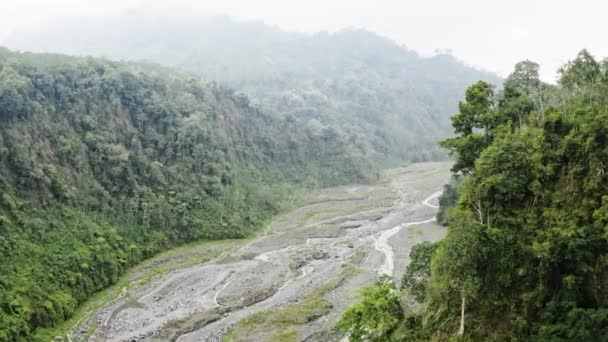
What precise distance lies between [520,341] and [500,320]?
1.88m

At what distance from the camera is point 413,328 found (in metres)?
29.8

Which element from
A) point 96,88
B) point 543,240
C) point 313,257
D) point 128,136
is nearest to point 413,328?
point 543,240

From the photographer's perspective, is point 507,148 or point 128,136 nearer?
point 507,148

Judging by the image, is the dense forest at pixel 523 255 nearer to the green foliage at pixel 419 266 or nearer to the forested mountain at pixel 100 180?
the green foliage at pixel 419 266

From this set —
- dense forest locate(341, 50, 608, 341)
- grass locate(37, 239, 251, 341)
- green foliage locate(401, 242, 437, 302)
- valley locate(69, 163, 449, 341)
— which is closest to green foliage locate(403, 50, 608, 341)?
dense forest locate(341, 50, 608, 341)

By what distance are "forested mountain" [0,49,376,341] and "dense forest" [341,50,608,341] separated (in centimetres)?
3045

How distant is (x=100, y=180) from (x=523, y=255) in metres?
59.5

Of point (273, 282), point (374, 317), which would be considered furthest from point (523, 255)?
point (273, 282)

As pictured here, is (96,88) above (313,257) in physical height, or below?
above

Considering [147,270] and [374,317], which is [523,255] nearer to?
[374,317]

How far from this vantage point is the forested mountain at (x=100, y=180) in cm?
4916

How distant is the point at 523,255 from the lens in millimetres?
27062

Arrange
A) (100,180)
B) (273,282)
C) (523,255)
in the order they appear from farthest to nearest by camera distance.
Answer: (100,180), (273,282), (523,255)

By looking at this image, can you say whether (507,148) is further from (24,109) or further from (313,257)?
(24,109)
